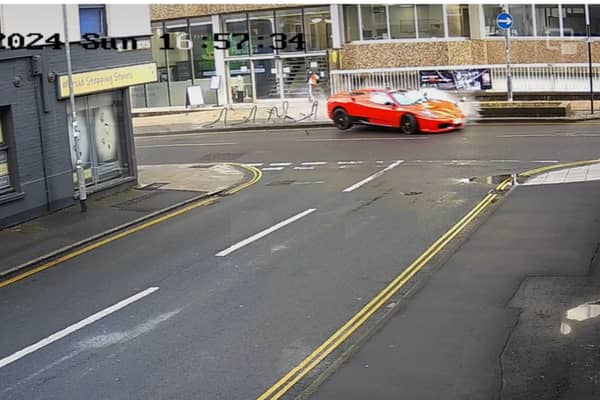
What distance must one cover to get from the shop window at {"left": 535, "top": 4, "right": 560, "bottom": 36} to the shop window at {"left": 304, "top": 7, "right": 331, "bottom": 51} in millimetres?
9333

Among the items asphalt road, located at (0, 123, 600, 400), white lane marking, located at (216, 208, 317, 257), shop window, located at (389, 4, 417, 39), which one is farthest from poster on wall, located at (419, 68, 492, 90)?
white lane marking, located at (216, 208, 317, 257)

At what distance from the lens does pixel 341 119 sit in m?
34.6

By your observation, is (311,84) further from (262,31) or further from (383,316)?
(383,316)

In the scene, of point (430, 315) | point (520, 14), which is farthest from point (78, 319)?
point (520, 14)

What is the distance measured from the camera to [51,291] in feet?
49.3

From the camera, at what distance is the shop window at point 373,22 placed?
149 feet

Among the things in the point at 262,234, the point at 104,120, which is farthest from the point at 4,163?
the point at 262,234

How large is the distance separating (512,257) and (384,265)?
1939 mm

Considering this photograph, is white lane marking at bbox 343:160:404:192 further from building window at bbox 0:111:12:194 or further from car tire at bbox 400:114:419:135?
building window at bbox 0:111:12:194

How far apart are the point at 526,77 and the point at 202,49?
53.4ft

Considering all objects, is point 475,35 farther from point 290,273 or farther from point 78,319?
point 78,319

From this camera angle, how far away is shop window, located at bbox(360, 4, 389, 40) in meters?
45.5

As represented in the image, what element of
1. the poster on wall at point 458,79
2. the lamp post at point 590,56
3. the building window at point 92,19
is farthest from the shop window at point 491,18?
the building window at point 92,19

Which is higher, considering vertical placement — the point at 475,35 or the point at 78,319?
the point at 475,35
